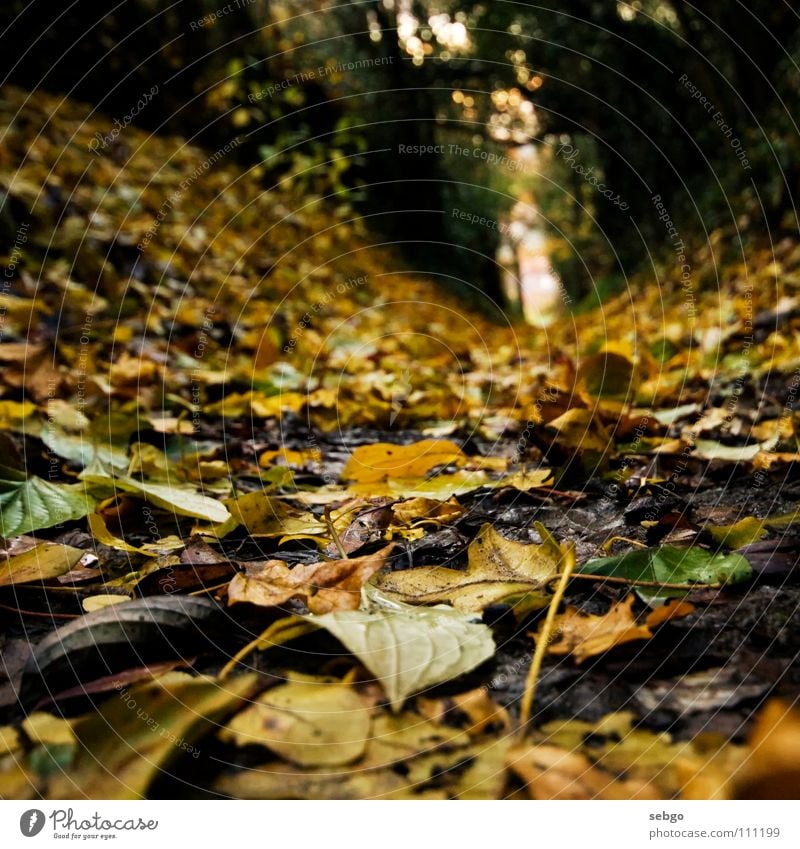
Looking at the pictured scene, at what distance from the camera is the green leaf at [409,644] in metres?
0.40

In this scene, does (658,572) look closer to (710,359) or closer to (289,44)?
(710,359)

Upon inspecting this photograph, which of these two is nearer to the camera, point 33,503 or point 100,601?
point 100,601

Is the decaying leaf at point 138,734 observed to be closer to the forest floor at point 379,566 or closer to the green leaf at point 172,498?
the forest floor at point 379,566

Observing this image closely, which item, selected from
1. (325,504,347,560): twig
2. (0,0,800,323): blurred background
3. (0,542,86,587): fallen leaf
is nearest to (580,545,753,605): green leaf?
(325,504,347,560): twig

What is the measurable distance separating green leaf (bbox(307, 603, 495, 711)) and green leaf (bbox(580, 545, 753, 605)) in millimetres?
140

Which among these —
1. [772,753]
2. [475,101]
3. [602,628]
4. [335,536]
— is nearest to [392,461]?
[335,536]

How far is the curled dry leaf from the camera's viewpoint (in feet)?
1.63

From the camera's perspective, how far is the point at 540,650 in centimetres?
42

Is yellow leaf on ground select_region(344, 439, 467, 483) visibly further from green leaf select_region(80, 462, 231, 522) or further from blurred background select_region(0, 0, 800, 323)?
blurred background select_region(0, 0, 800, 323)

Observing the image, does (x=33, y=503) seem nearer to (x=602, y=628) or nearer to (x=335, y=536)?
(x=335, y=536)

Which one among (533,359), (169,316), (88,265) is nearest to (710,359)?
(533,359)

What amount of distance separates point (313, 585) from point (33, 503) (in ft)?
1.32

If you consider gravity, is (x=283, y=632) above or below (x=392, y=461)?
below

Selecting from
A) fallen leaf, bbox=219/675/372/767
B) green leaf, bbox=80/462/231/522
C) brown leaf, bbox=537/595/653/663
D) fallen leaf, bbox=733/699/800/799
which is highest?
green leaf, bbox=80/462/231/522
